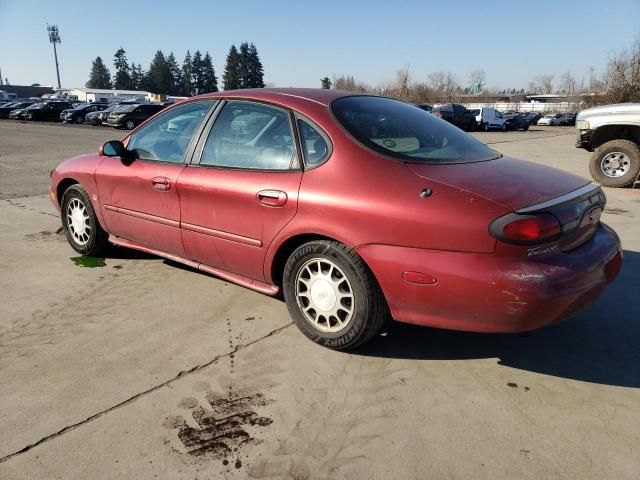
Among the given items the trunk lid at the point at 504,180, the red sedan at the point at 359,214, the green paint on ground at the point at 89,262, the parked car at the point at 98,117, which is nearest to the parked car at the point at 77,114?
the parked car at the point at 98,117

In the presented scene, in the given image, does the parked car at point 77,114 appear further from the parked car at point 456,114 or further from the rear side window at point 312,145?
the rear side window at point 312,145

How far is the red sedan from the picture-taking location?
2.39m

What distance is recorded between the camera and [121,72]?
121812 millimetres

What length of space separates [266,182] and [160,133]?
1.36 meters

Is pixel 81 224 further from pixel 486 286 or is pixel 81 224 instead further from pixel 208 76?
pixel 208 76

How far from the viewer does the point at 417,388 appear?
260 cm

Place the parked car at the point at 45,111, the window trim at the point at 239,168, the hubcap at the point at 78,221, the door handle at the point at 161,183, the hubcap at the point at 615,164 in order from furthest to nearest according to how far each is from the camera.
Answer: the parked car at the point at 45,111
the hubcap at the point at 615,164
the hubcap at the point at 78,221
the door handle at the point at 161,183
the window trim at the point at 239,168

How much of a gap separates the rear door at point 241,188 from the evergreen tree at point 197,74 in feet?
419

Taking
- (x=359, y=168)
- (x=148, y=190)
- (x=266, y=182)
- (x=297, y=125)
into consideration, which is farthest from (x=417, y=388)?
(x=148, y=190)

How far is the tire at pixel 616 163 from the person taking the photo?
8.45 m

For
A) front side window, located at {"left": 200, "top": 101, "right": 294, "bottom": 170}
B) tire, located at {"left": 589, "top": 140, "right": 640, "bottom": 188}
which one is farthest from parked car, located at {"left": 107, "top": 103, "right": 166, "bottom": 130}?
front side window, located at {"left": 200, "top": 101, "right": 294, "bottom": 170}

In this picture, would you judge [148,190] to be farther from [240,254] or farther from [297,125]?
[297,125]

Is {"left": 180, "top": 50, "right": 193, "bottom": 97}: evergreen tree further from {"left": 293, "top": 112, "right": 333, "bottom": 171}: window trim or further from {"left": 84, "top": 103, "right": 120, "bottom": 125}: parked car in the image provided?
{"left": 293, "top": 112, "right": 333, "bottom": 171}: window trim

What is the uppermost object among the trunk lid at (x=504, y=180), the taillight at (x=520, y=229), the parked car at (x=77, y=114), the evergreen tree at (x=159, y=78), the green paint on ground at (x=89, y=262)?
the evergreen tree at (x=159, y=78)
